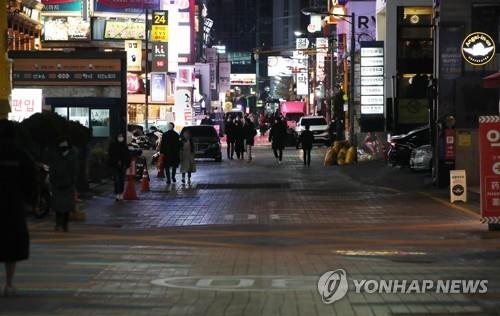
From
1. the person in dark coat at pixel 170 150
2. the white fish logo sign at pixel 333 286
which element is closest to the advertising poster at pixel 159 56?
the person in dark coat at pixel 170 150

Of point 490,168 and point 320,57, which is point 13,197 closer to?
point 490,168

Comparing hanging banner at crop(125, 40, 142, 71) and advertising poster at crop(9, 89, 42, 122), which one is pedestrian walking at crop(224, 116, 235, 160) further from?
hanging banner at crop(125, 40, 142, 71)

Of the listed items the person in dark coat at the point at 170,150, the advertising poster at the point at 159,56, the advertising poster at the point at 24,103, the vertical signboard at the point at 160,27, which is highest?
the vertical signboard at the point at 160,27

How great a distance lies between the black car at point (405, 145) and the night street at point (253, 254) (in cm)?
623

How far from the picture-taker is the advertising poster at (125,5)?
70.6 metres

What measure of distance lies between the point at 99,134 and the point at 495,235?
18978 mm

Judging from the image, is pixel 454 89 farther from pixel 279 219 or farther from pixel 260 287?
pixel 260 287

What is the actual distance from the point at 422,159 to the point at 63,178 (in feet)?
48.1

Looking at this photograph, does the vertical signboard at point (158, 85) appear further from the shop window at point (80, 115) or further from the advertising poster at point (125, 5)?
the shop window at point (80, 115)

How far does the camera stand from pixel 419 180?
25.4m

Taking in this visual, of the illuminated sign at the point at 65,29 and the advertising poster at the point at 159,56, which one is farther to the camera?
the illuminated sign at the point at 65,29

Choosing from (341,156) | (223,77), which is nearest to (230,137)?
(341,156)

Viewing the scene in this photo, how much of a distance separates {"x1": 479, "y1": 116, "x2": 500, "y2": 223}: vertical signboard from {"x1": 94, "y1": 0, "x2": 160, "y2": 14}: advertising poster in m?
57.8

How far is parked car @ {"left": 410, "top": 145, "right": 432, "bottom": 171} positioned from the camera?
2658 cm
